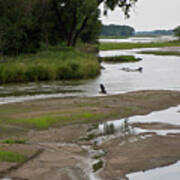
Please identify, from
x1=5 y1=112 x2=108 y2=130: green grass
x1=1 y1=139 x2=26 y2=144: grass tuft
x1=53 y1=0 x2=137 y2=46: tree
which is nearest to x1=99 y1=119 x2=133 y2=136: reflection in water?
x1=5 y1=112 x2=108 y2=130: green grass

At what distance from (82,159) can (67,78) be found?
24033mm

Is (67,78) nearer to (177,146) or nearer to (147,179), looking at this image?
(177,146)

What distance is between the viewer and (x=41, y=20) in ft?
178

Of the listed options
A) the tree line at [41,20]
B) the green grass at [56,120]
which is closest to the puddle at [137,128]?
the green grass at [56,120]

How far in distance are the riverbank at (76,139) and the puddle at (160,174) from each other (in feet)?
0.98

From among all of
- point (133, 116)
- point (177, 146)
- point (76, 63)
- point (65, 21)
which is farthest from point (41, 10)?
point (177, 146)

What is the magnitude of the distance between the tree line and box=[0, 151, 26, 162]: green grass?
3369cm

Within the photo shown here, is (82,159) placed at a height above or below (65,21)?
below

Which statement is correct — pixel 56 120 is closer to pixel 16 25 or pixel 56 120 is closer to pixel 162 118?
pixel 162 118

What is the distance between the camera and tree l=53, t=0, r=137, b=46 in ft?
168

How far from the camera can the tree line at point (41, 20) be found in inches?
1934

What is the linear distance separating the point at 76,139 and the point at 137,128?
3291mm

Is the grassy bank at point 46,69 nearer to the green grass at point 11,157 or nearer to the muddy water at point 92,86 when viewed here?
the muddy water at point 92,86

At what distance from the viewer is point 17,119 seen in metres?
20.1
